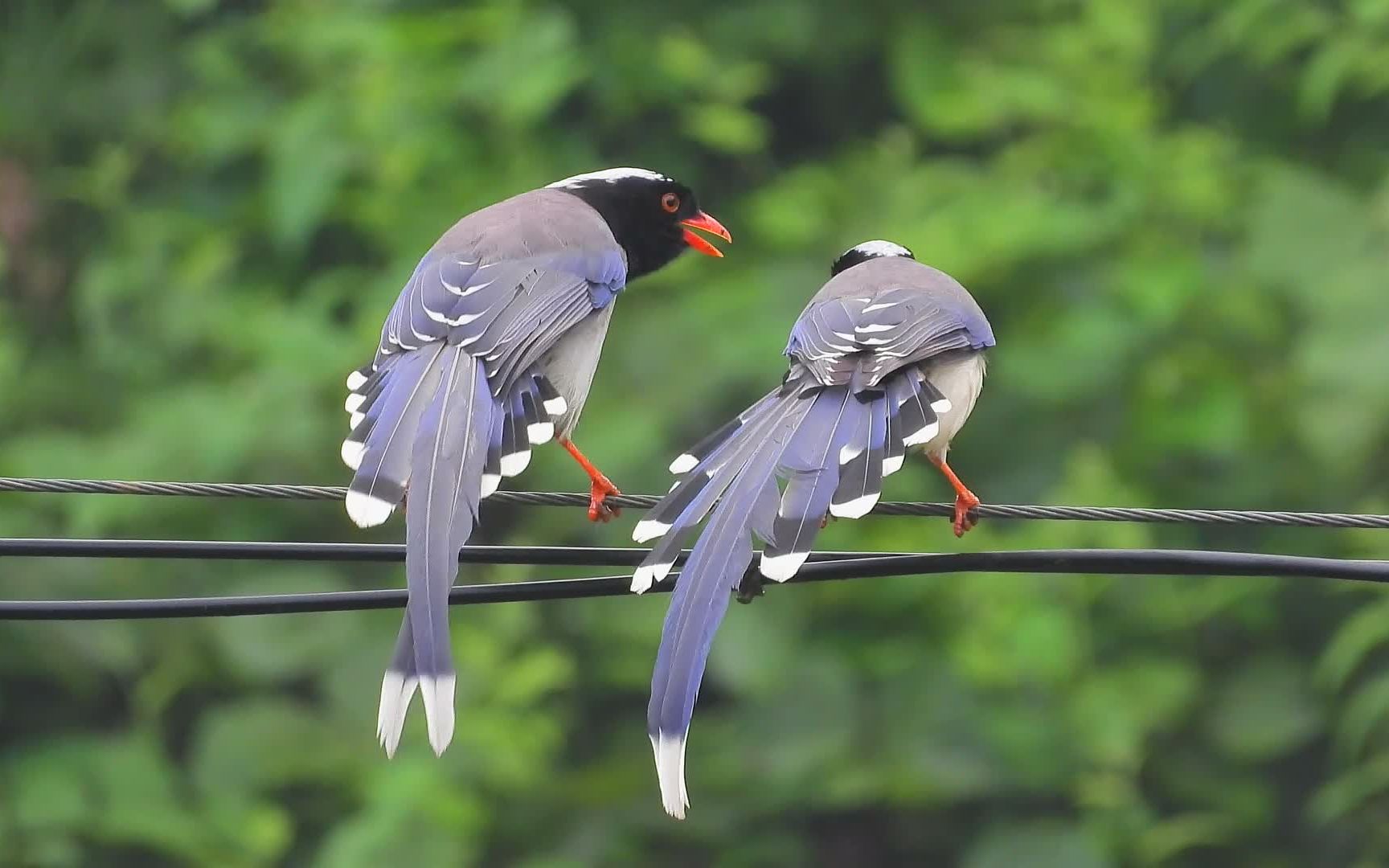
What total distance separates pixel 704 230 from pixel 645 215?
286mm

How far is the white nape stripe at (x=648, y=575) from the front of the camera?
4238mm

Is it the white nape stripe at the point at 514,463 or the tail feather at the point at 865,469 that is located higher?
the tail feather at the point at 865,469

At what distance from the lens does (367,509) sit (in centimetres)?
470

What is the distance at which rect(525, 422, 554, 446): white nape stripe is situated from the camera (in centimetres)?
524

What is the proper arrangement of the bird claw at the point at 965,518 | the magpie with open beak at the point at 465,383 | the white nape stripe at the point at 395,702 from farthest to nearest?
the bird claw at the point at 965,518 → the magpie with open beak at the point at 465,383 → the white nape stripe at the point at 395,702

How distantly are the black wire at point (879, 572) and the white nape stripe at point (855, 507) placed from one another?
51 centimetres

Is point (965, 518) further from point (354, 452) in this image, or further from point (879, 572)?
point (354, 452)

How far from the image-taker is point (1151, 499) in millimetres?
8562

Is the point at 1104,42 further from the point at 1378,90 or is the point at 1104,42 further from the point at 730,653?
the point at 730,653

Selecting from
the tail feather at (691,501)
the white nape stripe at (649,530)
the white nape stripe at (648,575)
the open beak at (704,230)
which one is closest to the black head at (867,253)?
the open beak at (704,230)

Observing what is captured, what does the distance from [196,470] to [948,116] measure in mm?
3858

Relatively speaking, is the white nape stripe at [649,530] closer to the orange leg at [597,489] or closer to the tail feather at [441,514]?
the tail feather at [441,514]

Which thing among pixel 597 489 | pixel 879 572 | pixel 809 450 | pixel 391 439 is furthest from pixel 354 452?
pixel 879 572

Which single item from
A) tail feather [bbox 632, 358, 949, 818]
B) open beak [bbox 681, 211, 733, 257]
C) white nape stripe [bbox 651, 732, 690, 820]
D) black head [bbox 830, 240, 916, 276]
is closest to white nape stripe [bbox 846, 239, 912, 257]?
black head [bbox 830, 240, 916, 276]
